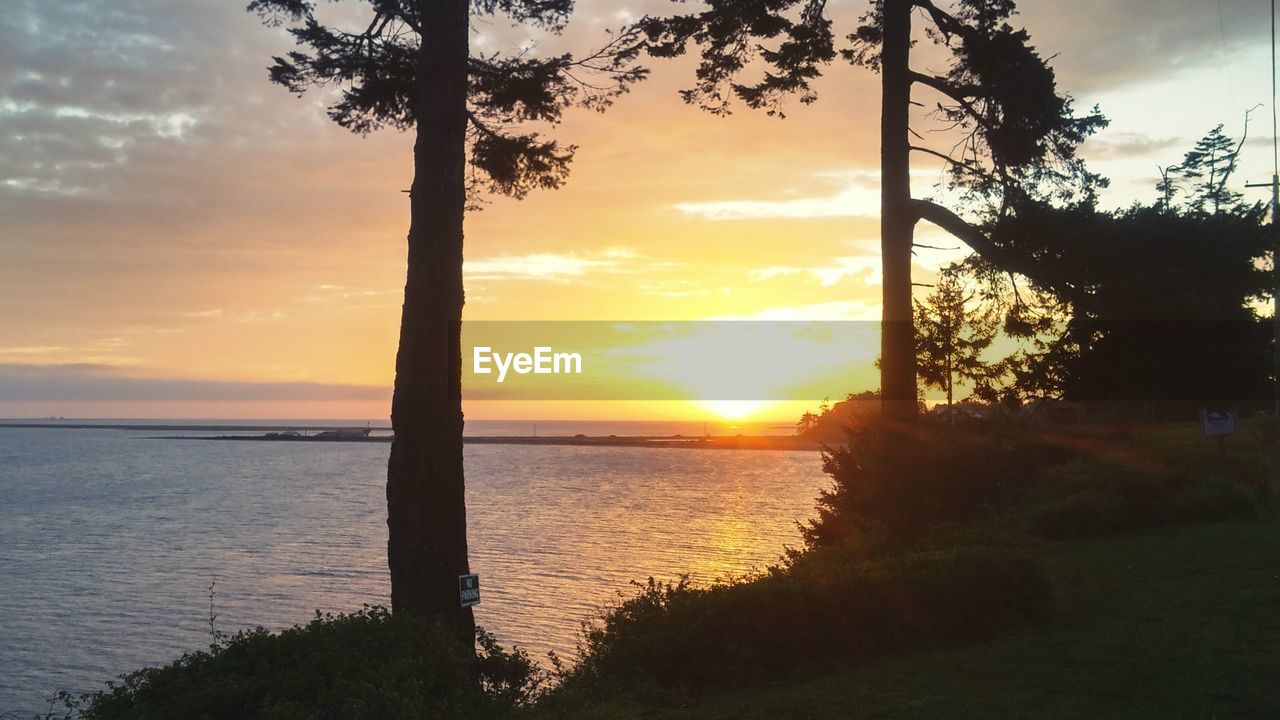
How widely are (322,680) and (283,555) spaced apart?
30655 mm

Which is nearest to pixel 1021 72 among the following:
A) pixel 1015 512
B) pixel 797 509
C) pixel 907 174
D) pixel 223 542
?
pixel 907 174

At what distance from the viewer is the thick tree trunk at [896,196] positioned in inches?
744

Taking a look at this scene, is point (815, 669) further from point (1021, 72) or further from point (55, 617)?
point (55, 617)

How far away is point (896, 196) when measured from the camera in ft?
63.1

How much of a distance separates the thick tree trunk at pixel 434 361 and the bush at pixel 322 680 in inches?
93.5

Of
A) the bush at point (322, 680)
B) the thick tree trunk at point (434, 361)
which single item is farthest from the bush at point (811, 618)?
the bush at point (322, 680)

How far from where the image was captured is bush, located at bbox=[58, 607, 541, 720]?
22.1 feet

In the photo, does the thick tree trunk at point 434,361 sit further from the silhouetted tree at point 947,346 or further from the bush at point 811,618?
the silhouetted tree at point 947,346

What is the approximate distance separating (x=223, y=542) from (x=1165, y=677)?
126 ft

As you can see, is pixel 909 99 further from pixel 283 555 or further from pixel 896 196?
pixel 283 555

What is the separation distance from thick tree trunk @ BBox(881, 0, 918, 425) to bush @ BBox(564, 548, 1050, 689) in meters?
6.87

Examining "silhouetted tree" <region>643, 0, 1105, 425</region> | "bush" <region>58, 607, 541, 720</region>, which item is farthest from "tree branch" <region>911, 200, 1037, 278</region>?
"bush" <region>58, 607, 541, 720</region>

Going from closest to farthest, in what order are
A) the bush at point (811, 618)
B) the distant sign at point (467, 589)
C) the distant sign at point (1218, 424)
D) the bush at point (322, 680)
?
the bush at point (322, 680) → the distant sign at point (467, 589) → the bush at point (811, 618) → the distant sign at point (1218, 424)

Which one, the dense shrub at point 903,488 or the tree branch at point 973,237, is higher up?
the tree branch at point 973,237
